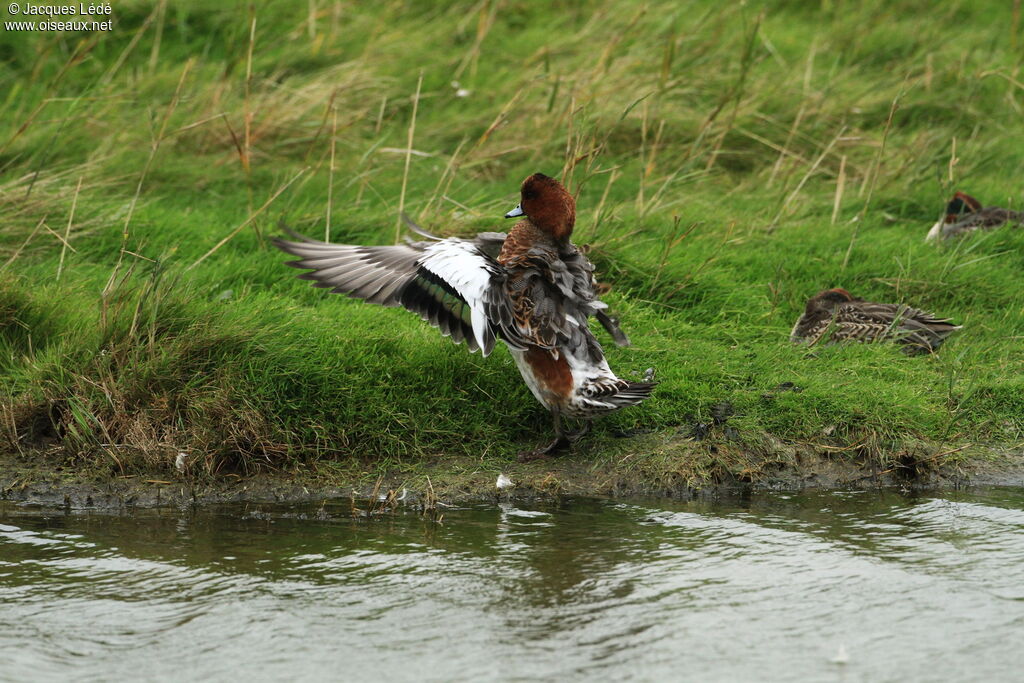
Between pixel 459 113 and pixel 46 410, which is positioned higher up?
pixel 459 113

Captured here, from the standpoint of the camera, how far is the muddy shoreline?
15.8ft

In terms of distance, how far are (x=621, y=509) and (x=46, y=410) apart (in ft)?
8.04

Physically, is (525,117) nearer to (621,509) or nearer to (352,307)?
(352,307)

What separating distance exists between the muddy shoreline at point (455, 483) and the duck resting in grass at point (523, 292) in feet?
0.76

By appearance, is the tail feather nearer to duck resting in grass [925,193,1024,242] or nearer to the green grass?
the green grass

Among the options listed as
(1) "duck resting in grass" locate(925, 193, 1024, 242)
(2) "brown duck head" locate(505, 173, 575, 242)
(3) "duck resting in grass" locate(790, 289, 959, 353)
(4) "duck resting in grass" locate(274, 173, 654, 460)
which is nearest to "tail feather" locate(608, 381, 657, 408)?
(4) "duck resting in grass" locate(274, 173, 654, 460)

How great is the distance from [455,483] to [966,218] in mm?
3973

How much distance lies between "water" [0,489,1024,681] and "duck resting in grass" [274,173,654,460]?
48 cm

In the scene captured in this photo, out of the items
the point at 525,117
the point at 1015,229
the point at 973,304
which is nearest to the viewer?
the point at 973,304

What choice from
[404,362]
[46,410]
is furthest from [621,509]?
[46,410]

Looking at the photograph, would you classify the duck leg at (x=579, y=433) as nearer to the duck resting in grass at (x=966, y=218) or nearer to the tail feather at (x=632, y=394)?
the tail feather at (x=632, y=394)

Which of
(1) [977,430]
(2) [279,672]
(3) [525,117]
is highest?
(3) [525,117]

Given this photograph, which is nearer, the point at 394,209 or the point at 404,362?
the point at 404,362

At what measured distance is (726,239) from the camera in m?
6.75
